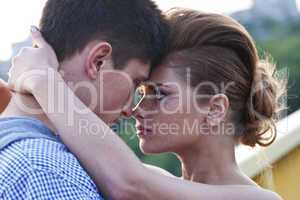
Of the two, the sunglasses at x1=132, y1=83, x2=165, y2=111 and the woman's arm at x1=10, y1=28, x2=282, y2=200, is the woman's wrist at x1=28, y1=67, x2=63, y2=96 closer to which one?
the woman's arm at x1=10, y1=28, x2=282, y2=200

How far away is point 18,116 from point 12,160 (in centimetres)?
22

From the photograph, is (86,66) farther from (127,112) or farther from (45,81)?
(127,112)

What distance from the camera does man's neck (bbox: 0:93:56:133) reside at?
2191 millimetres

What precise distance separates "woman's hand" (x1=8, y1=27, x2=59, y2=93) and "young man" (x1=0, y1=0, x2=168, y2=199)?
0.02 meters

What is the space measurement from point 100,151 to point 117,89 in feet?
0.69

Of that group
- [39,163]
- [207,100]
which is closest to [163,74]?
[207,100]

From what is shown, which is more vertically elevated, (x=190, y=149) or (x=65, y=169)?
(x=65, y=169)

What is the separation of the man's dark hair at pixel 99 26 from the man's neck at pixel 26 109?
149mm

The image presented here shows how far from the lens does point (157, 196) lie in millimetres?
2318

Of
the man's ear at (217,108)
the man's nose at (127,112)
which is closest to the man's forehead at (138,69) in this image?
the man's nose at (127,112)

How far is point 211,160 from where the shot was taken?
281 cm

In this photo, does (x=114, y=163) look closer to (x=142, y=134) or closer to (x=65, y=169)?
(x=65, y=169)

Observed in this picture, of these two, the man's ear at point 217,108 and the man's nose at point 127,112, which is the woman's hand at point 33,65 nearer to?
the man's nose at point 127,112

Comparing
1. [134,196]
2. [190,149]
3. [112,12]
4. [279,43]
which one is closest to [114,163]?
[134,196]
